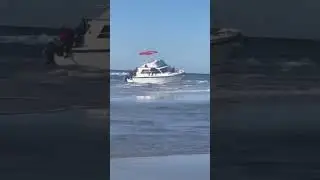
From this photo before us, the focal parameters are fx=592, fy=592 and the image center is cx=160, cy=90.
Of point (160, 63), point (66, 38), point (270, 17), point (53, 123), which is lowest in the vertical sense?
point (53, 123)

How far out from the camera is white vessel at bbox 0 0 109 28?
4133 millimetres

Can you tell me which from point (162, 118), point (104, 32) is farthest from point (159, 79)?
point (104, 32)

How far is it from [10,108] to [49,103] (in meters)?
0.27

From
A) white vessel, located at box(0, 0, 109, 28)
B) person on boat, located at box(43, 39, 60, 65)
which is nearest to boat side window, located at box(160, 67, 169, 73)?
white vessel, located at box(0, 0, 109, 28)

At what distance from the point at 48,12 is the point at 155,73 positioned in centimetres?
89

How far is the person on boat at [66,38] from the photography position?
4.20 m

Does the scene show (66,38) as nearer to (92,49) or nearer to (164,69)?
(92,49)

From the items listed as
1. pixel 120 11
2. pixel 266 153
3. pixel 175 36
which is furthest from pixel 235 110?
pixel 120 11

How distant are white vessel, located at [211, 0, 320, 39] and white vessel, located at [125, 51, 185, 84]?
1.52ft

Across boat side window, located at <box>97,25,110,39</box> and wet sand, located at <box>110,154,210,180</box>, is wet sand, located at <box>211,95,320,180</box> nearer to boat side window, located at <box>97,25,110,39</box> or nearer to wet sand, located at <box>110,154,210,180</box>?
wet sand, located at <box>110,154,210,180</box>

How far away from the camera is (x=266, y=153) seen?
14.7 ft

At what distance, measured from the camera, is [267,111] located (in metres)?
4.48

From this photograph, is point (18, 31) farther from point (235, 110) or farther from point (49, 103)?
point (235, 110)

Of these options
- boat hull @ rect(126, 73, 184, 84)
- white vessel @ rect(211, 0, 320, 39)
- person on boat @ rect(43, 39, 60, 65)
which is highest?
white vessel @ rect(211, 0, 320, 39)
